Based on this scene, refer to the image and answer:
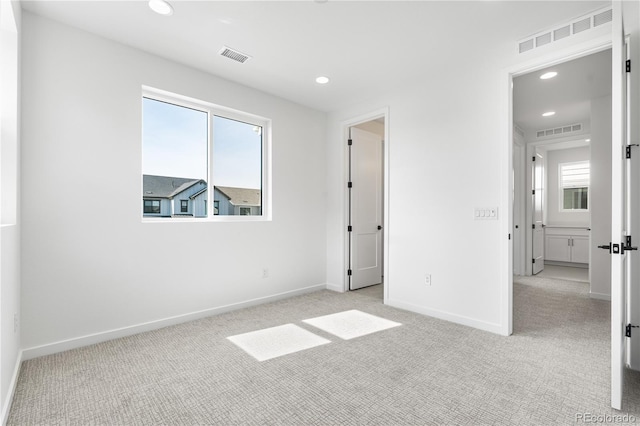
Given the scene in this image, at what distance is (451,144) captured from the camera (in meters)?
3.41

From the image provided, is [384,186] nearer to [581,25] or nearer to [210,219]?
[210,219]

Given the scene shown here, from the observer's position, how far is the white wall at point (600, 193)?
13.9 feet

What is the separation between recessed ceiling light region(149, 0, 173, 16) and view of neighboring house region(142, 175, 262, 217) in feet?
4.90

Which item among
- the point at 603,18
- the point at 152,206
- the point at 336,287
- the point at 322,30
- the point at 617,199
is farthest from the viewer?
the point at 336,287

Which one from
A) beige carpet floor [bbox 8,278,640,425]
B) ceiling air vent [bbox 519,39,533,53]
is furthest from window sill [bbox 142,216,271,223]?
ceiling air vent [bbox 519,39,533,53]

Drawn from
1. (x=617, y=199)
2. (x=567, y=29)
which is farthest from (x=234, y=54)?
(x=617, y=199)

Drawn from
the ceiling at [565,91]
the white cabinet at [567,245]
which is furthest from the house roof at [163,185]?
the white cabinet at [567,245]

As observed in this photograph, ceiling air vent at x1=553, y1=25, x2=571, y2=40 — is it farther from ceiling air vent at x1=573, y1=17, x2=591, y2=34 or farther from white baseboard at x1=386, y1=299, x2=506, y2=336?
white baseboard at x1=386, y1=299, x2=506, y2=336

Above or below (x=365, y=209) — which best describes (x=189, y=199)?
above

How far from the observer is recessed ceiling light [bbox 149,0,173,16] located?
7.72 feet

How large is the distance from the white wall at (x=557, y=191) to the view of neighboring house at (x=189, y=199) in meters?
7.07

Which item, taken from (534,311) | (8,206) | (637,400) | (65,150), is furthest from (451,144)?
(8,206)

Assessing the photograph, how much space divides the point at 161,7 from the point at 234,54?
780 mm

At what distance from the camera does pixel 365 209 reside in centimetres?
496
